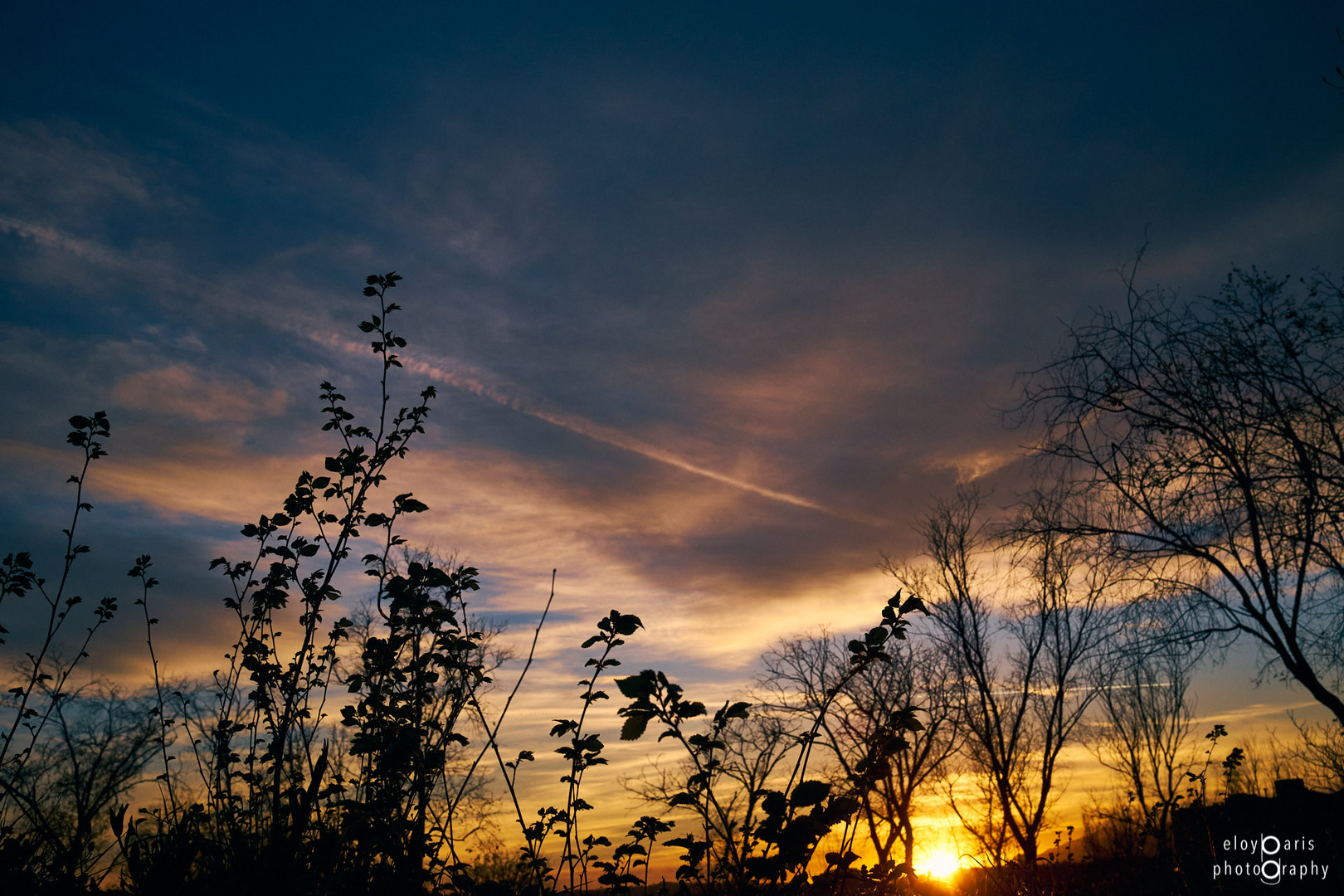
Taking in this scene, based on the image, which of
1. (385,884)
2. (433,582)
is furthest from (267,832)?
(433,582)

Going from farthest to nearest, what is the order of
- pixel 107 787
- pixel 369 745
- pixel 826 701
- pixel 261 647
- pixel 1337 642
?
1. pixel 1337 642
2. pixel 261 647
3. pixel 369 745
4. pixel 107 787
5. pixel 826 701

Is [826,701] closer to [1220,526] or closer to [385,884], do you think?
[385,884]

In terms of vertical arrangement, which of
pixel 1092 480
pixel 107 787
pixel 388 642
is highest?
pixel 1092 480

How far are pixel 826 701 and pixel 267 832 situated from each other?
15.4ft

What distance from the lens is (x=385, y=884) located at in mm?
3609

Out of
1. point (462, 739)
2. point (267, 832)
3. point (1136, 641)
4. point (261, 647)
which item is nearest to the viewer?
point (462, 739)

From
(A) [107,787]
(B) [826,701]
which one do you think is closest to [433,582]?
(A) [107,787]

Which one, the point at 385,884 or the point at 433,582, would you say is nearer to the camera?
the point at 385,884

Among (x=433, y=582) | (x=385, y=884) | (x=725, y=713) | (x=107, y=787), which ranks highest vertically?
(x=433, y=582)

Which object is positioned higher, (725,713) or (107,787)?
(725,713)

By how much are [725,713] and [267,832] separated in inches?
165

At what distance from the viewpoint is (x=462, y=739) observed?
13.6 feet

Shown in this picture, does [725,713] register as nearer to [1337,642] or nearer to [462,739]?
[462,739]

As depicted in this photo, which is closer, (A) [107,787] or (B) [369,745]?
A: (A) [107,787]
